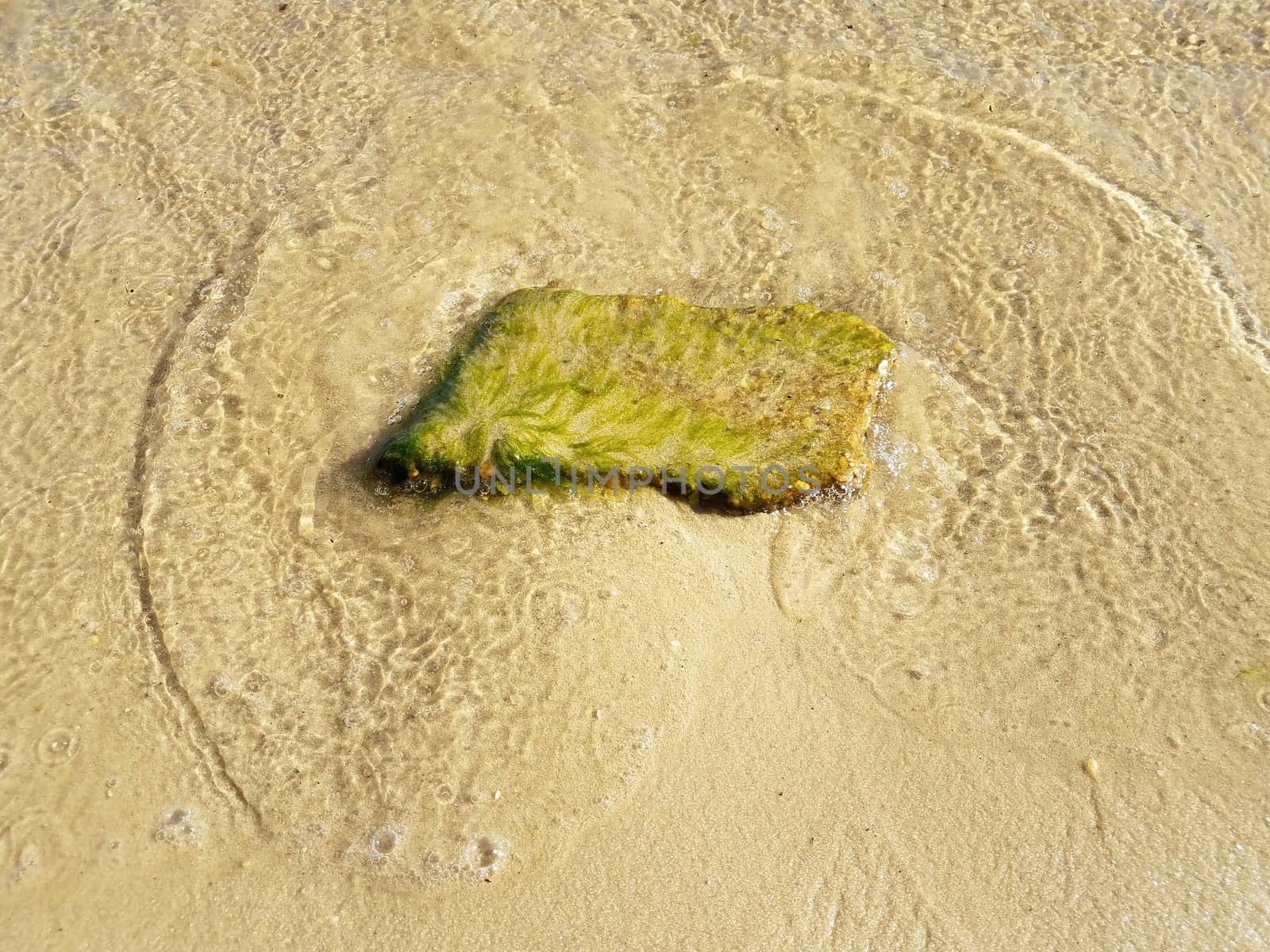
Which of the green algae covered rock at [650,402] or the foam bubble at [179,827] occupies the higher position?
the green algae covered rock at [650,402]

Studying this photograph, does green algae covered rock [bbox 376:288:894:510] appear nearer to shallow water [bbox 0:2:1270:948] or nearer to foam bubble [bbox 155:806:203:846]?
shallow water [bbox 0:2:1270:948]

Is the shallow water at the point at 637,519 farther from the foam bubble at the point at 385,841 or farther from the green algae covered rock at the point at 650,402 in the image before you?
the green algae covered rock at the point at 650,402

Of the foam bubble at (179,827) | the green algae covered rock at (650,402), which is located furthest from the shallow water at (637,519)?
the green algae covered rock at (650,402)

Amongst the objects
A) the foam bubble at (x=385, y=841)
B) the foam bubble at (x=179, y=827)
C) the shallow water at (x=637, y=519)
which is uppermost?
the shallow water at (x=637, y=519)

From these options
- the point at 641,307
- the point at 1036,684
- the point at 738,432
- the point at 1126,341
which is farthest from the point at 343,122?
the point at 1036,684

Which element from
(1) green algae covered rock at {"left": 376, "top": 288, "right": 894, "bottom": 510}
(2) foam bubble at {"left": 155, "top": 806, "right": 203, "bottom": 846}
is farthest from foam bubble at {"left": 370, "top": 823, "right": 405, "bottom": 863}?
(1) green algae covered rock at {"left": 376, "top": 288, "right": 894, "bottom": 510}
